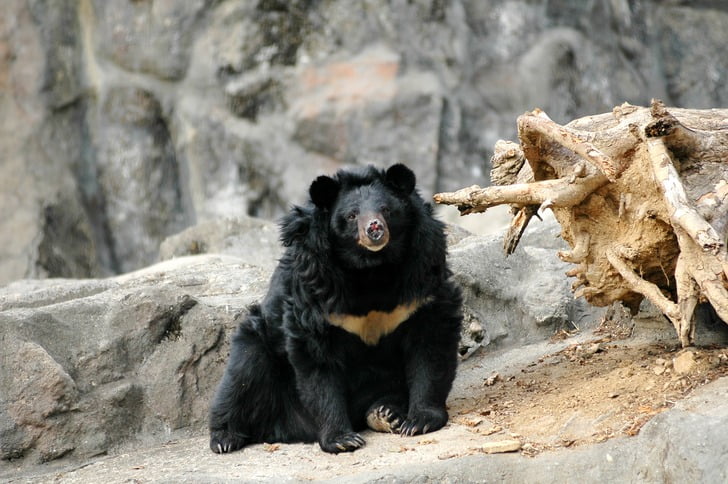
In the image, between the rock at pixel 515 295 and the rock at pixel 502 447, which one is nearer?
the rock at pixel 502 447

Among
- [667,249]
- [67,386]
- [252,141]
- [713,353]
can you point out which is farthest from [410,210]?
[252,141]

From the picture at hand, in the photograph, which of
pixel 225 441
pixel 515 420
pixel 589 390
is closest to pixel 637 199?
pixel 589 390

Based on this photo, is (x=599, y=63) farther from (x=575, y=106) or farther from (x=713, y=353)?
(x=713, y=353)

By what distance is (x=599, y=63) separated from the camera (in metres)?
9.34

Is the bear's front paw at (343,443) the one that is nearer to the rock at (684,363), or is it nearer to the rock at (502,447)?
the rock at (502,447)

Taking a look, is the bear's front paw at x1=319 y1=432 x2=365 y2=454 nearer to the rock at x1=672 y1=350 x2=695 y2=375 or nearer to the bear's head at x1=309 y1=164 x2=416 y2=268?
the bear's head at x1=309 y1=164 x2=416 y2=268

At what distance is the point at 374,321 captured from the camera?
4.68 metres

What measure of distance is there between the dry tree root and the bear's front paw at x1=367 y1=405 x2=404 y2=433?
3.21ft

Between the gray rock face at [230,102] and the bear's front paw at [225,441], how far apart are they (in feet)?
13.3

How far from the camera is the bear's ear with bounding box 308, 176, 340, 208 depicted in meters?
4.59

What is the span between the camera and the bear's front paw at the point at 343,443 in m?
4.36

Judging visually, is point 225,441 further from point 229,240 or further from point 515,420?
point 229,240

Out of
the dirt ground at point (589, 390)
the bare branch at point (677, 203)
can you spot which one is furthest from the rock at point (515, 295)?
the bare branch at point (677, 203)

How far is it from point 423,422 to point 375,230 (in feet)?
2.83
